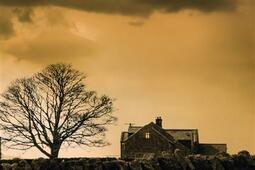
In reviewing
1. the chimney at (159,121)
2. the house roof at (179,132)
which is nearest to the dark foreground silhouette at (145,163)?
the chimney at (159,121)

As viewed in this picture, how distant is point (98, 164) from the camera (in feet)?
56.5

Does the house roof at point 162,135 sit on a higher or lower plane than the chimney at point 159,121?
lower

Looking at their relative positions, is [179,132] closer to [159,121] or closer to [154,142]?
[159,121]

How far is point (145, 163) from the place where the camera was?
17953 millimetres

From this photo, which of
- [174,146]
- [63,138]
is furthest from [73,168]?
[174,146]

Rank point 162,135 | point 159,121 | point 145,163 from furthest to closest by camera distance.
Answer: point 159,121, point 162,135, point 145,163

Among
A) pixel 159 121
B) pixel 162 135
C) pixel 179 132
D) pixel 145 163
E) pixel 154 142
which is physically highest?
pixel 159 121

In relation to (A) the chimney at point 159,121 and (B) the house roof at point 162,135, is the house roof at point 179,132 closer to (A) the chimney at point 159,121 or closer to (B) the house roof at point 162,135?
(B) the house roof at point 162,135

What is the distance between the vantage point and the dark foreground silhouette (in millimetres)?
16781

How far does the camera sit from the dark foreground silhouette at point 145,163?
661 inches

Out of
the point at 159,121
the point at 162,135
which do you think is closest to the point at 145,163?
the point at 162,135

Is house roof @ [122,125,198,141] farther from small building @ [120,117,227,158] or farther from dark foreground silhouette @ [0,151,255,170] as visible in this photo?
dark foreground silhouette @ [0,151,255,170]

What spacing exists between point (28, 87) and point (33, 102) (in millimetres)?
1193

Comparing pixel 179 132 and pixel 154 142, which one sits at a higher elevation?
pixel 179 132
